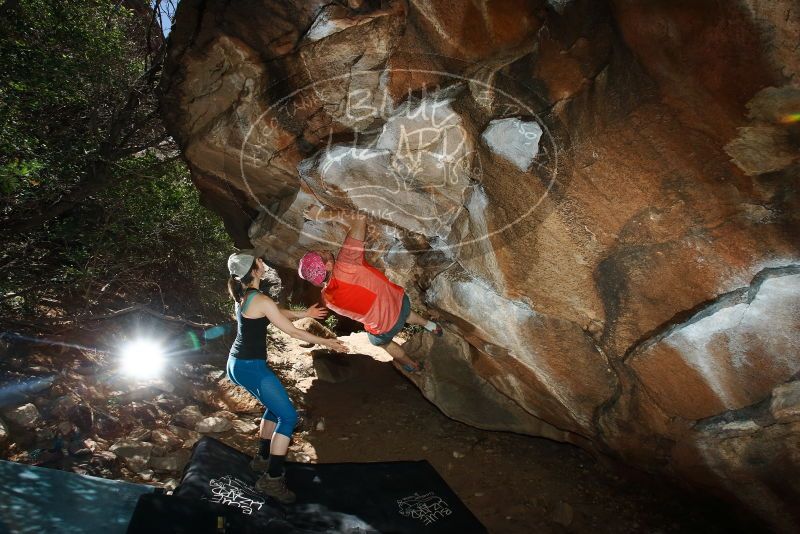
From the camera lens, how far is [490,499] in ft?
15.1

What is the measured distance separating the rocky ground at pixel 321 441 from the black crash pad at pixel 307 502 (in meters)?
0.87

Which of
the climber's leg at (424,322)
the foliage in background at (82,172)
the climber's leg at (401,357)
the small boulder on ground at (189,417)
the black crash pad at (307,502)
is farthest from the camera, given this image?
the climber's leg at (401,357)

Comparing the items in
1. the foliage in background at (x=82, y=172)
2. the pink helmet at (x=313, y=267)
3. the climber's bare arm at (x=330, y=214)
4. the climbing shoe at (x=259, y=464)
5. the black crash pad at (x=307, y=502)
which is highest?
the foliage in background at (x=82, y=172)

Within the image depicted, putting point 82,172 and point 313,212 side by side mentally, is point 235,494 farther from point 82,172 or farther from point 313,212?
point 82,172

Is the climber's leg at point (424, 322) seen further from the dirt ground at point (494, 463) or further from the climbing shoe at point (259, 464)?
the climbing shoe at point (259, 464)

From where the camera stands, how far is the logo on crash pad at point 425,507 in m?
3.64

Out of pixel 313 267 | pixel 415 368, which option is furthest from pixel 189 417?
pixel 415 368

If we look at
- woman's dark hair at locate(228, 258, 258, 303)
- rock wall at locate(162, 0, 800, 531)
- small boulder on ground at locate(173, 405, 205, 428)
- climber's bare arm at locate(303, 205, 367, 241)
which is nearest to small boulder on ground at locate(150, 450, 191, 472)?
small boulder on ground at locate(173, 405, 205, 428)

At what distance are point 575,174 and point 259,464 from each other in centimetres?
365

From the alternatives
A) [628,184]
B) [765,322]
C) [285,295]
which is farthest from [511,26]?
[285,295]

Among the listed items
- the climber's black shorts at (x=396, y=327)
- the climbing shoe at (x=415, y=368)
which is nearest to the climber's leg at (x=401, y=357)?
the climbing shoe at (x=415, y=368)

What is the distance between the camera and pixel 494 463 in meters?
5.15

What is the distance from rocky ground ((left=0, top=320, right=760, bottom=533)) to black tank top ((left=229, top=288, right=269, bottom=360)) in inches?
71.6

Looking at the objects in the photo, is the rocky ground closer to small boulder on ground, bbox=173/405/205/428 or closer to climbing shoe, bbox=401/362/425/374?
small boulder on ground, bbox=173/405/205/428
